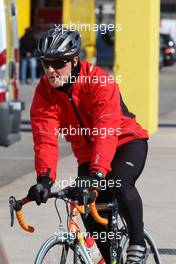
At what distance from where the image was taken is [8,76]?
13.7 m

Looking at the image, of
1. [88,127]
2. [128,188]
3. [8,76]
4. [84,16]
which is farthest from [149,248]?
[84,16]

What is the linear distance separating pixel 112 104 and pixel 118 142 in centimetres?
33

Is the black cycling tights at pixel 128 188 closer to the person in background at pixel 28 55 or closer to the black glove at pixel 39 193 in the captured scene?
the black glove at pixel 39 193

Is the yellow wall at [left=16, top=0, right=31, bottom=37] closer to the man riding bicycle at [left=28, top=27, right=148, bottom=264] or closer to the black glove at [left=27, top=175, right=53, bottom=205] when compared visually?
the man riding bicycle at [left=28, top=27, right=148, bottom=264]

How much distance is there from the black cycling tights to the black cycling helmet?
638mm

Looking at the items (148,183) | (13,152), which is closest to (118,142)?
(148,183)

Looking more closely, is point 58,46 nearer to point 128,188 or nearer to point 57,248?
point 128,188

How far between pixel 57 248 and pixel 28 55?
87.2ft

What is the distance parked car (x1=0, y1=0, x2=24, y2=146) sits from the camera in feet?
43.8

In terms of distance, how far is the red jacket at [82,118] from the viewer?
520 centimetres

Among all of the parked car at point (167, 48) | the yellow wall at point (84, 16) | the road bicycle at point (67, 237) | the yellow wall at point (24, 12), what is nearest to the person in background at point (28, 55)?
the yellow wall at point (84, 16)

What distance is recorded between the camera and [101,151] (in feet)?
16.9

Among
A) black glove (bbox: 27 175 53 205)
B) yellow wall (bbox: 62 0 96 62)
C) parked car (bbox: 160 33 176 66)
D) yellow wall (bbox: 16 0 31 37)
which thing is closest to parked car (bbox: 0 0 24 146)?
black glove (bbox: 27 175 53 205)

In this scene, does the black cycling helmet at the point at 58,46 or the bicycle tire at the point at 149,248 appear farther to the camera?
the bicycle tire at the point at 149,248
